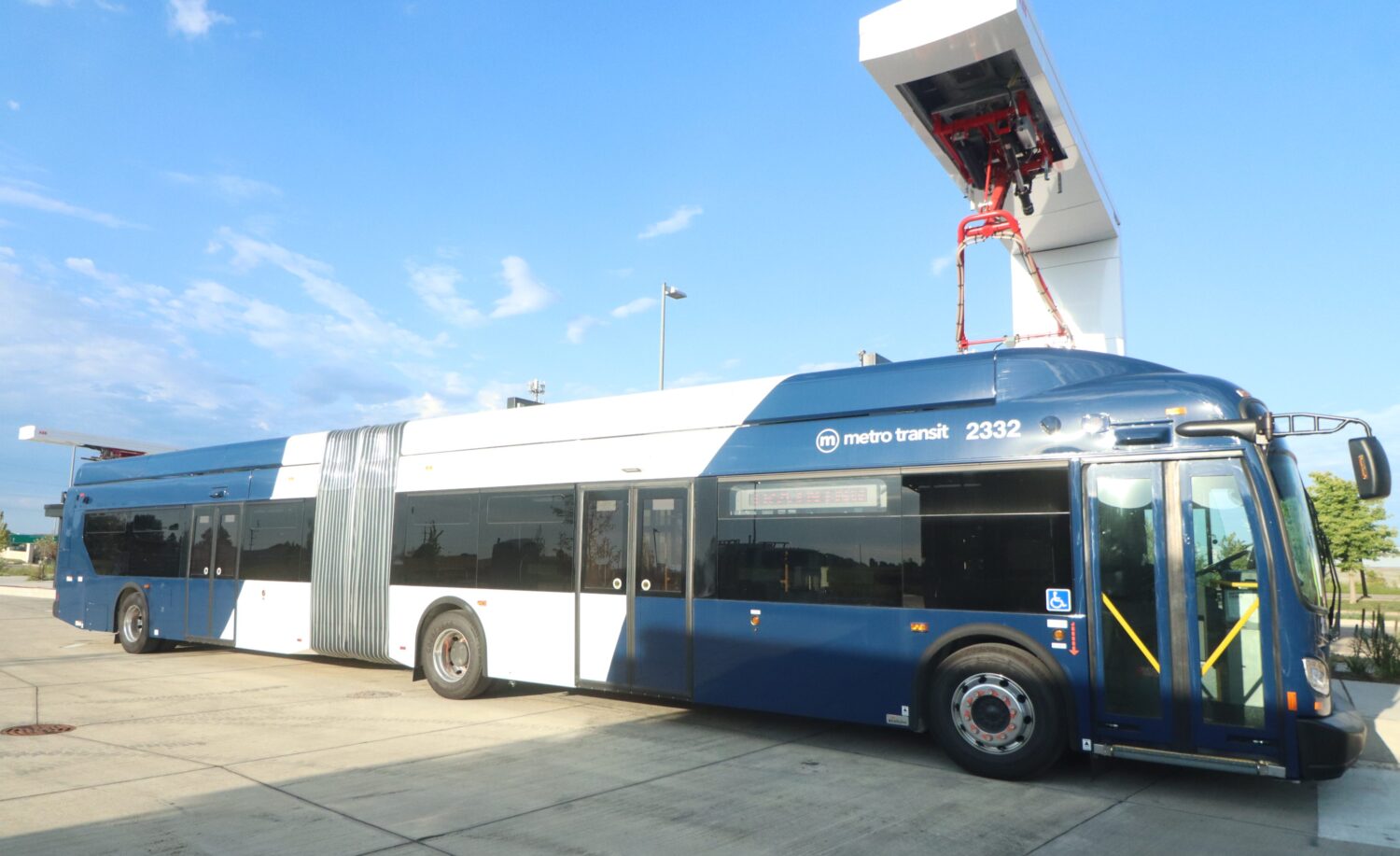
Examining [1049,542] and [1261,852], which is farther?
[1049,542]

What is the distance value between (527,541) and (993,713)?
5.36 m

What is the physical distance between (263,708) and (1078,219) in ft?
41.3

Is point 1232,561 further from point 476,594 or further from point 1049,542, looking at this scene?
point 476,594

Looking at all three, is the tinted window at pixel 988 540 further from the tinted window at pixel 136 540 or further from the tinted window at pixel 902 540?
the tinted window at pixel 136 540

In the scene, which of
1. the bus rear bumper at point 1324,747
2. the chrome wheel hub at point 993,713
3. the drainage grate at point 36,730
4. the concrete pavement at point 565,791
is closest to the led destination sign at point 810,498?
the chrome wheel hub at point 993,713

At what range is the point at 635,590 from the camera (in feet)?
29.2

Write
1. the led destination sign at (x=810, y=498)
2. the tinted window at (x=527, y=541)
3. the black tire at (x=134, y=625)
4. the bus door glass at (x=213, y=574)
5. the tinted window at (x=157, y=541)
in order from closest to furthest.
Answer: the led destination sign at (x=810, y=498), the tinted window at (x=527, y=541), the bus door glass at (x=213, y=574), the tinted window at (x=157, y=541), the black tire at (x=134, y=625)

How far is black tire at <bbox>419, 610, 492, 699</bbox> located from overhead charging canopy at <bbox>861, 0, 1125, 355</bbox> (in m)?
8.34

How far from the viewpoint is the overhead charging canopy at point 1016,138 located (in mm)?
10023

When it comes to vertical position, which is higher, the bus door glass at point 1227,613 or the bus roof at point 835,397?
the bus roof at point 835,397

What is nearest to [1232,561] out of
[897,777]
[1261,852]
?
[1261,852]

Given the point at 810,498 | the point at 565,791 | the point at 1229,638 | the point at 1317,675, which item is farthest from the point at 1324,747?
the point at 565,791

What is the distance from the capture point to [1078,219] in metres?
13.0

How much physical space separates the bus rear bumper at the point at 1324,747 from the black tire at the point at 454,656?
7.74 m
